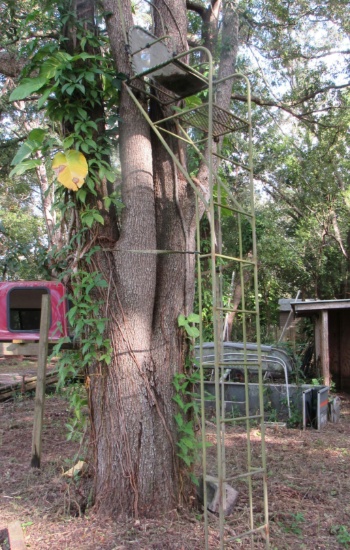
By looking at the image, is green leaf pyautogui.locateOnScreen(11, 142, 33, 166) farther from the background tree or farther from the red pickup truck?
the red pickup truck

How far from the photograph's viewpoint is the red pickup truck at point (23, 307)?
9.14 metres

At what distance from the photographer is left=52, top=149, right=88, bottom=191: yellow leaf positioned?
406cm

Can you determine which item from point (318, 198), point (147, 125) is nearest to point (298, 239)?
point (318, 198)

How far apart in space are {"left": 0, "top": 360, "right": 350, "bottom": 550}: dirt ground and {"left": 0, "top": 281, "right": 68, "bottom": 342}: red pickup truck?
8.35 ft

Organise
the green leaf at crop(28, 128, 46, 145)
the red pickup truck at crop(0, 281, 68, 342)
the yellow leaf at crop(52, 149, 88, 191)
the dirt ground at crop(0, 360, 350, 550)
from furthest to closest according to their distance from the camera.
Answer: the red pickup truck at crop(0, 281, 68, 342)
the green leaf at crop(28, 128, 46, 145)
the yellow leaf at crop(52, 149, 88, 191)
the dirt ground at crop(0, 360, 350, 550)

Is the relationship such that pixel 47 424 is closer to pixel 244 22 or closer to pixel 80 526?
pixel 80 526

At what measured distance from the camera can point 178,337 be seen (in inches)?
→ 174

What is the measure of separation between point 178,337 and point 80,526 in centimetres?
164

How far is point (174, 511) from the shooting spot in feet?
13.5

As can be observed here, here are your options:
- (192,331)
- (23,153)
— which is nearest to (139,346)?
(192,331)

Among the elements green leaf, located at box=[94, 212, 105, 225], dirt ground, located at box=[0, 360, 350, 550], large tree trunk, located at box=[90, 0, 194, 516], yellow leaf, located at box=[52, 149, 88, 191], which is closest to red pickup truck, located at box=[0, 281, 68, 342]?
dirt ground, located at box=[0, 360, 350, 550]

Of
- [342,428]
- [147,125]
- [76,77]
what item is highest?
[76,77]

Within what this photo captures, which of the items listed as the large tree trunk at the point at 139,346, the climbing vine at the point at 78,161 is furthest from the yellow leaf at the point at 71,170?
the large tree trunk at the point at 139,346

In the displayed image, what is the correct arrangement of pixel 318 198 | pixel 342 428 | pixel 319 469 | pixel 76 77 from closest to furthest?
pixel 76 77, pixel 319 469, pixel 342 428, pixel 318 198
